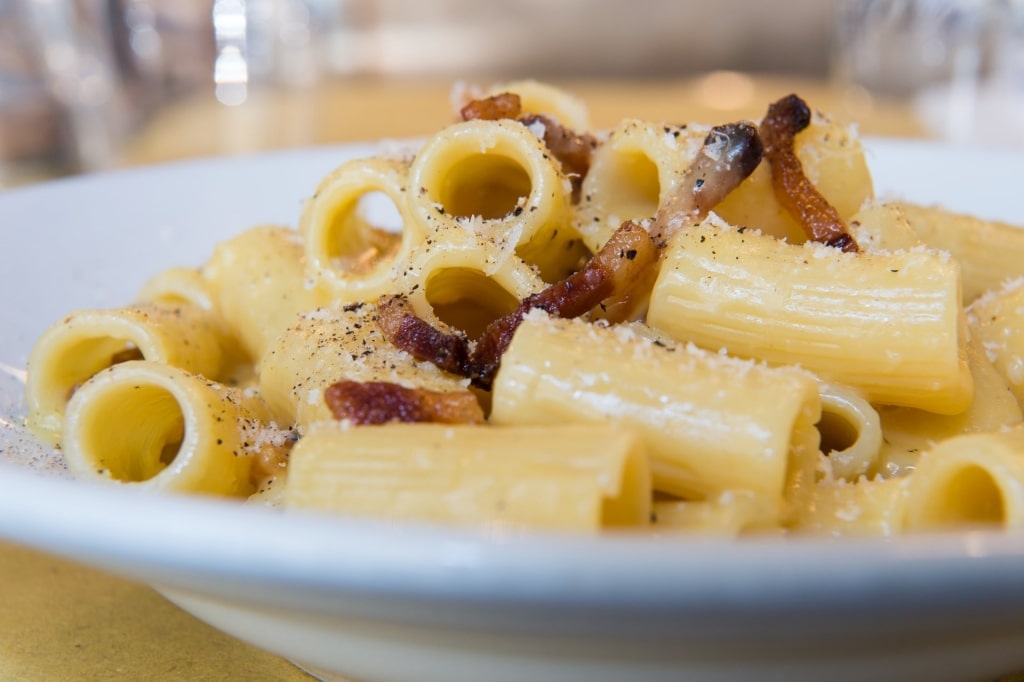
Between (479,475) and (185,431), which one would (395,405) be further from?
(185,431)

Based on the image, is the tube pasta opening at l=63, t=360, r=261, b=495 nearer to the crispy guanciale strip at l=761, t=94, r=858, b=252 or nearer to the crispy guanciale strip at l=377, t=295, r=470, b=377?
the crispy guanciale strip at l=377, t=295, r=470, b=377

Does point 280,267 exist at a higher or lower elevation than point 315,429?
higher

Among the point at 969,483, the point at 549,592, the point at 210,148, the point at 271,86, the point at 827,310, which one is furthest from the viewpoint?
the point at 271,86

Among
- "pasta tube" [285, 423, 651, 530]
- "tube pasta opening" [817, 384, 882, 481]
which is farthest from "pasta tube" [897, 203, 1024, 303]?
"pasta tube" [285, 423, 651, 530]

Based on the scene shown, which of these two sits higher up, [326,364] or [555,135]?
[555,135]

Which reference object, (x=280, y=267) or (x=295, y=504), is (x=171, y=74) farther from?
(x=295, y=504)

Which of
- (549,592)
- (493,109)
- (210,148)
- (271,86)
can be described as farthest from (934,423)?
(271,86)

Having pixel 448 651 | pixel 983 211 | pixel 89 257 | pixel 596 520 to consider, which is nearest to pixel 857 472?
pixel 596 520
